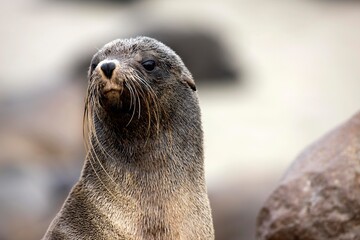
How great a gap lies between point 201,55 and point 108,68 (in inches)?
755

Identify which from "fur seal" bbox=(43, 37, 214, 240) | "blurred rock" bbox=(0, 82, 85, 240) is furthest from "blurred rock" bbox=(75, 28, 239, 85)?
"fur seal" bbox=(43, 37, 214, 240)

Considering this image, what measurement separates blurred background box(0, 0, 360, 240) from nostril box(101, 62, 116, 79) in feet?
26.2

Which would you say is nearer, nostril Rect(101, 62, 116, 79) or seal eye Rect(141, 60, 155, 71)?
nostril Rect(101, 62, 116, 79)

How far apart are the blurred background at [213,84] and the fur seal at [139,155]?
742cm

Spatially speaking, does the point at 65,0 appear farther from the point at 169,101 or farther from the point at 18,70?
the point at 169,101

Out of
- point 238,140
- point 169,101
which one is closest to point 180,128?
point 169,101

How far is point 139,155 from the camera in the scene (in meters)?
8.34

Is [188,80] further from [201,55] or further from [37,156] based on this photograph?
[201,55]

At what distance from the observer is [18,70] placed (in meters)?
31.8

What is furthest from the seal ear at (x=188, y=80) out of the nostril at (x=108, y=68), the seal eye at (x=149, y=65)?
the nostril at (x=108, y=68)

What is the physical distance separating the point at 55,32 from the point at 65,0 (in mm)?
1726

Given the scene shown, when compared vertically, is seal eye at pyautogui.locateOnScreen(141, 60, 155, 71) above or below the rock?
above

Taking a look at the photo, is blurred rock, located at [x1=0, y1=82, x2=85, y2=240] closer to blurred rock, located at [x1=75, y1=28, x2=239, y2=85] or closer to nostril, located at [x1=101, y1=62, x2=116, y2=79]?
blurred rock, located at [x1=75, y1=28, x2=239, y2=85]

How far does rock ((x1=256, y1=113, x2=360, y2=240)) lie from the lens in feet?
29.9
